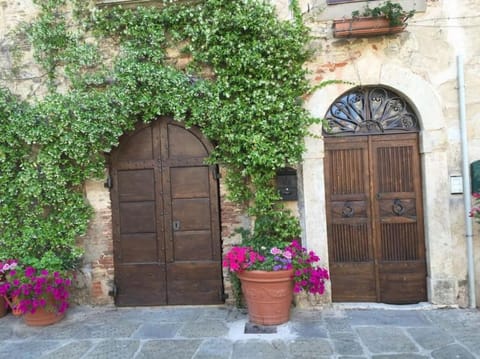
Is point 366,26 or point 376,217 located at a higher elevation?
point 366,26

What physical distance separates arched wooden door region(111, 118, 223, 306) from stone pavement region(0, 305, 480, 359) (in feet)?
1.05

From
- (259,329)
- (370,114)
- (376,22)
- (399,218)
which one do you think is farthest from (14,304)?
(376,22)

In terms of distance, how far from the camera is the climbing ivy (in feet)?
13.4

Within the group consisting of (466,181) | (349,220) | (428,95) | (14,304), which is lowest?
(14,304)

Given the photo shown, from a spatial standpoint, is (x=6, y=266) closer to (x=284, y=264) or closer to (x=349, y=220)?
(x=284, y=264)

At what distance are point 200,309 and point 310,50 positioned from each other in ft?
11.9

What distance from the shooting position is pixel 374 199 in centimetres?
439

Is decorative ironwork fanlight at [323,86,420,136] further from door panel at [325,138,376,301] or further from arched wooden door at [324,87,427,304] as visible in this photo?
door panel at [325,138,376,301]

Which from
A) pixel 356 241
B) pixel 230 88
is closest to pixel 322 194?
pixel 356 241

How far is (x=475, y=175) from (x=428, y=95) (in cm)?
112

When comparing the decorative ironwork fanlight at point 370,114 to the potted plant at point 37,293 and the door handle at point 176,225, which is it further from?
the potted plant at point 37,293

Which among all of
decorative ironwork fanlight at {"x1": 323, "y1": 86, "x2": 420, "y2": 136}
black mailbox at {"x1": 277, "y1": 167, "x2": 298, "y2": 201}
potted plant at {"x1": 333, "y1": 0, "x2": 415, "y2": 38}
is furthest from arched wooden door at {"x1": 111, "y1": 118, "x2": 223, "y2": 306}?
potted plant at {"x1": 333, "y1": 0, "x2": 415, "y2": 38}

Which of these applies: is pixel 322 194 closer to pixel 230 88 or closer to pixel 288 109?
pixel 288 109

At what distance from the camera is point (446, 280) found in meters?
→ 4.20
